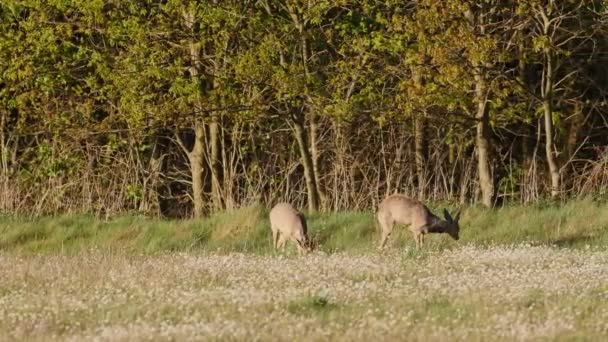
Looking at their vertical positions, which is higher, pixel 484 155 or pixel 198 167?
pixel 484 155

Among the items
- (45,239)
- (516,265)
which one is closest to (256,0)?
(45,239)

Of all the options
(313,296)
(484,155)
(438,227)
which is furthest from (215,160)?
(313,296)

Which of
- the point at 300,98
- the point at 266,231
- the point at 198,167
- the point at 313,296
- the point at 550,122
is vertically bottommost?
the point at 266,231

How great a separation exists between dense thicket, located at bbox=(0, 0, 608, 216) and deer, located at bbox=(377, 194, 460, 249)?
10.5ft

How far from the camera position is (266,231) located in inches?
772

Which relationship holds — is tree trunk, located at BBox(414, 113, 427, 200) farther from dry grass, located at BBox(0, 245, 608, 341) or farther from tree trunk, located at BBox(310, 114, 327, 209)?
dry grass, located at BBox(0, 245, 608, 341)

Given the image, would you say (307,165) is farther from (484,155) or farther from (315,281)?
(315,281)

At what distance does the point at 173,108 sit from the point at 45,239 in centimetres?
354

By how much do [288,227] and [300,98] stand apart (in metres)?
5.10

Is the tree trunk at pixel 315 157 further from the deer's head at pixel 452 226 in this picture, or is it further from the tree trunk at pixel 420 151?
the deer's head at pixel 452 226

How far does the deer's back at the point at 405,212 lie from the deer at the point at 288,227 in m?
1.12

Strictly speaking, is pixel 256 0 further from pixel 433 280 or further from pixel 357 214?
pixel 433 280

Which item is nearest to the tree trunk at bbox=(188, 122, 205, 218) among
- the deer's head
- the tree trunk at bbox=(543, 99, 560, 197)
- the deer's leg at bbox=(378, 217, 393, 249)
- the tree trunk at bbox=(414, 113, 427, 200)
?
the tree trunk at bbox=(414, 113, 427, 200)

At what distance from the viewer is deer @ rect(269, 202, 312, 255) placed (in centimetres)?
1750
